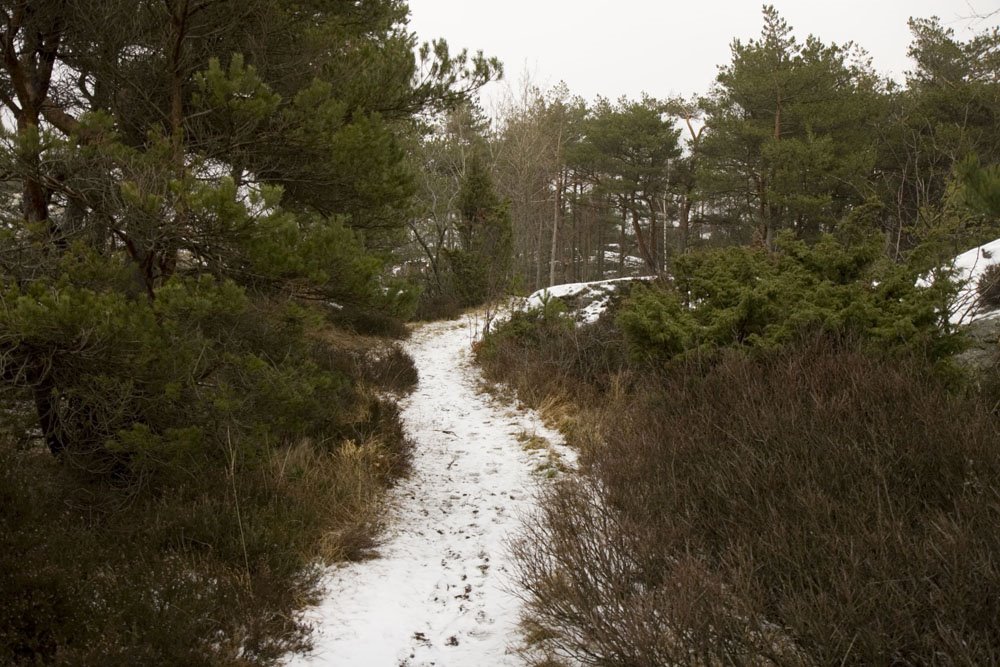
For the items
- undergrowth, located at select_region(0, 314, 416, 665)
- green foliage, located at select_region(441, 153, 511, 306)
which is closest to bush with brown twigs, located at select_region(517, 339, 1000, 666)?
undergrowth, located at select_region(0, 314, 416, 665)

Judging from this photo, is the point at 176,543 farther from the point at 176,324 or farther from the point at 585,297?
the point at 585,297

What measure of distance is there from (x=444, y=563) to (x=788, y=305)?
3.79m

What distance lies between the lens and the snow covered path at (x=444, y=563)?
300cm

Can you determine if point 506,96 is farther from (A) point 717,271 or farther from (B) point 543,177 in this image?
(A) point 717,271

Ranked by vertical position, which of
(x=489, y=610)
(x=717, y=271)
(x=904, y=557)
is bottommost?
(x=489, y=610)

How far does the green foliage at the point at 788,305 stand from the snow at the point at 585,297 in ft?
10.3

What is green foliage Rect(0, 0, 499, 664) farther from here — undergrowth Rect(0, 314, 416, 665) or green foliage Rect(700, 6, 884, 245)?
green foliage Rect(700, 6, 884, 245)

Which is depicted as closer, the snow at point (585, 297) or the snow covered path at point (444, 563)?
the snow covered path at point (444, 563)

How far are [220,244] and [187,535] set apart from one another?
205 centimetres

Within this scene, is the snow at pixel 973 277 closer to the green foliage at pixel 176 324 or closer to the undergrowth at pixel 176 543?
the green foliage at pixel 176 324

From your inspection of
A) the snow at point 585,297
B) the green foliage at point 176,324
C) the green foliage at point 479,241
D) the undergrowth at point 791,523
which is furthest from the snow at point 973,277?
the green foliage at point 479,241

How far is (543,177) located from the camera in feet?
82.6

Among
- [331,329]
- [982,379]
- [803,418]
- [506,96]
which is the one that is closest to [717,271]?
[982,379]

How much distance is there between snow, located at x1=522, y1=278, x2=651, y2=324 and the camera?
31.4 feet
